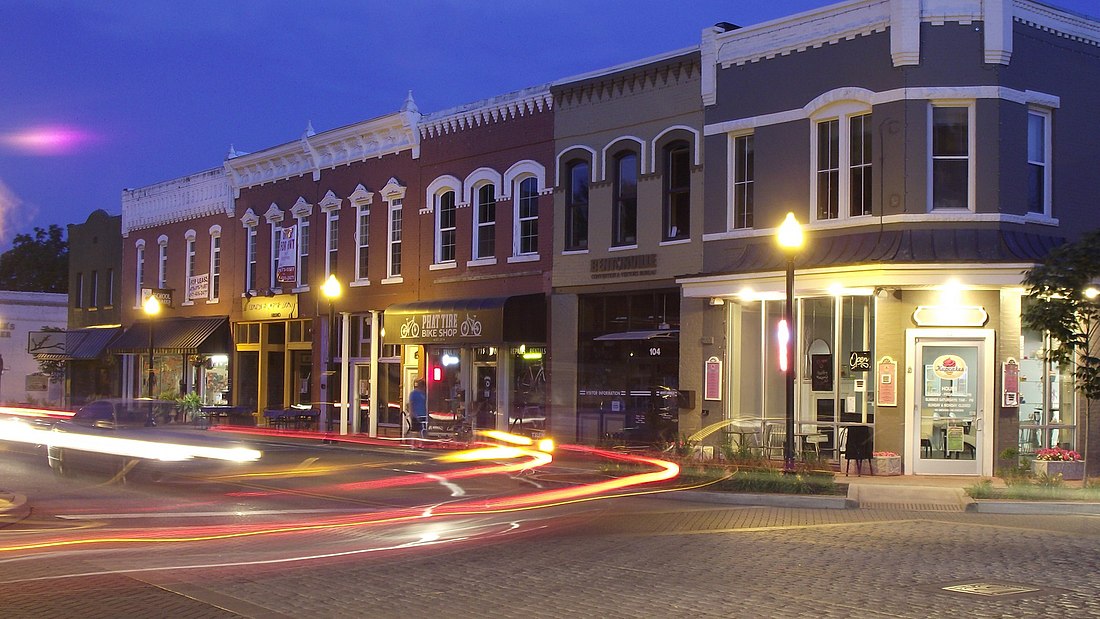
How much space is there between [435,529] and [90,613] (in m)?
5.49

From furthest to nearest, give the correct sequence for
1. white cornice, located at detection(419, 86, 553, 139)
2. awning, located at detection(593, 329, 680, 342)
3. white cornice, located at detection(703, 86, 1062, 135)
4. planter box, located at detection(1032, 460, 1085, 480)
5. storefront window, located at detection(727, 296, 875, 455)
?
1. white cornice, located at detection(419, 86, 553, 139)
2. awning, located at detection(593, 329, 680, 342)
3. storefront window, located at detection(727, 296, 875, 455)
4. white cornice, located at detection(703, 86, 1062, 135)
5. planter box, located at detection(1032, 460, 1085, 480)

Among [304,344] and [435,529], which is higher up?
[304,344]

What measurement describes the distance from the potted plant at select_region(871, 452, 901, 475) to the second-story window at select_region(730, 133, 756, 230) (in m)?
6.01

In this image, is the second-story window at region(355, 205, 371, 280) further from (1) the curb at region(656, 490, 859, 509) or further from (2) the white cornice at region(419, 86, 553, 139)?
(1) the curb at region(656, 490, 859, 509)

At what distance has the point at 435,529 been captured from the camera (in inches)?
539

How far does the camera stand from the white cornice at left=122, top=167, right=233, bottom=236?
4153 centimetres

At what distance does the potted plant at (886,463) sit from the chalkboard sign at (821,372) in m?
2.07

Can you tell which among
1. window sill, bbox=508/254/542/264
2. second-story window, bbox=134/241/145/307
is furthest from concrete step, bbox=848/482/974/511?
second-story window, bbox=134/241/145/307

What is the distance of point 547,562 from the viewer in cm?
1109

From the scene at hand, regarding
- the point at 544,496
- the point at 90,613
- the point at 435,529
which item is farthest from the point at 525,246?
the point at 90,613

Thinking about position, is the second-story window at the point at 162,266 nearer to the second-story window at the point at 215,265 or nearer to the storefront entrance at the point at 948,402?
the second-story window at the point at 215,265

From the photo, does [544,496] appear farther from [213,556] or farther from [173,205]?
[173,205]

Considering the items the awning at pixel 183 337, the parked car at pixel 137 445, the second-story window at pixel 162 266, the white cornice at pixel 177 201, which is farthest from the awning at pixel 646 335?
the second-story window at pixel 162 266

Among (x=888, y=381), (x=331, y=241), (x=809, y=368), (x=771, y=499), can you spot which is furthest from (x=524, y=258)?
(x=771, y=499)
